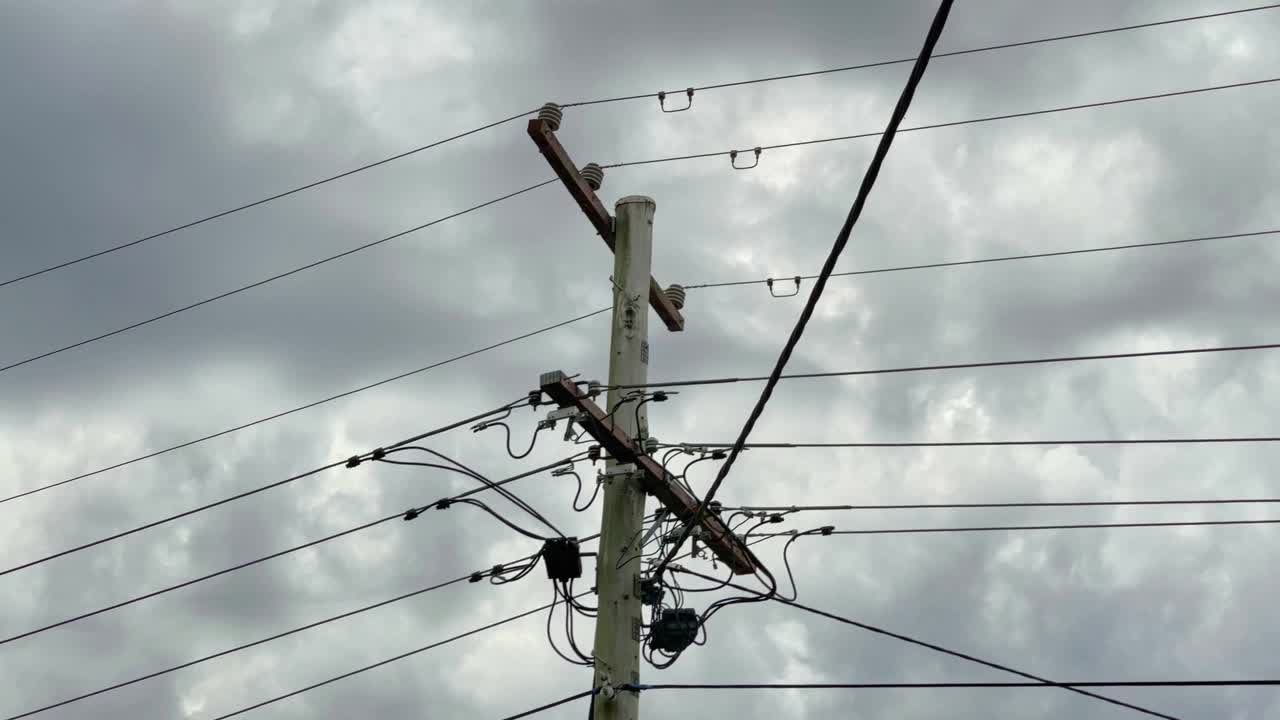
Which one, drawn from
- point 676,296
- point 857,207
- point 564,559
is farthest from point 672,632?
point 857,207

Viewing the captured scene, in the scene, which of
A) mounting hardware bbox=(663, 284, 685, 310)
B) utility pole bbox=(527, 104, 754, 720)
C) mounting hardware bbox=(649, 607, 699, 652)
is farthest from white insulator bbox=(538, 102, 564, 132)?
mounting hardware bbox=(649, 607, 699, 652)

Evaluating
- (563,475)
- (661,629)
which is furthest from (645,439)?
(661,629)

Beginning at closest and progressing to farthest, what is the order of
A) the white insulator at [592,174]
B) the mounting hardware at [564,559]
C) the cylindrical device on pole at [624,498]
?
the cylindrical device on pole at [624,498]
the mounting hardware at [564,559]
the white insulator at [592,174]

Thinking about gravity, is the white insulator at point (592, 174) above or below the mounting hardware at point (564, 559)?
above

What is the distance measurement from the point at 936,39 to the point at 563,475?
7771 mm

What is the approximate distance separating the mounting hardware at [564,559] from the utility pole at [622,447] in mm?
425

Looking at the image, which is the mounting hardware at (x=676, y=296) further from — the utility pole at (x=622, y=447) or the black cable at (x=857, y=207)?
the black cable at (x=857, y=207)

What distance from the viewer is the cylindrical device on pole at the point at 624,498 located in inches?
463

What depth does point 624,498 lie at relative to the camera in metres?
12.4

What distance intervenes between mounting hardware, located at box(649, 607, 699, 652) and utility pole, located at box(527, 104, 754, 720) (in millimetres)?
346

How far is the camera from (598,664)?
1179cm

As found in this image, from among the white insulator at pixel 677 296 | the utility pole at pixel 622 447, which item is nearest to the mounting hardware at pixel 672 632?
the utility pole at pixel 622 447

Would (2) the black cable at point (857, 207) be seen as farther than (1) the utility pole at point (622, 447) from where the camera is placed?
No

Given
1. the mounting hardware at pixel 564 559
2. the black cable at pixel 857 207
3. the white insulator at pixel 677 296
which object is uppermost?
the white insulator at pixel 677 296
